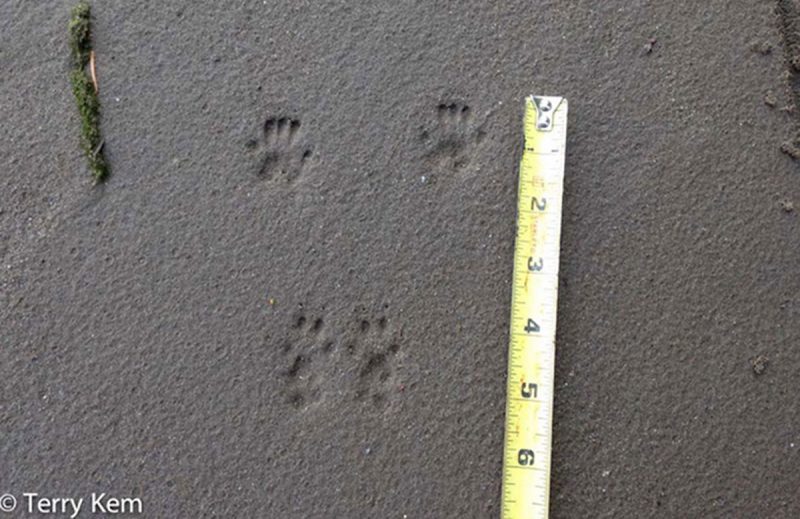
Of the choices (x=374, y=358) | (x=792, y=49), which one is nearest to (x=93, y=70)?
(x=374, y=358)

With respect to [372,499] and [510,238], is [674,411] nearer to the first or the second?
[510,238]


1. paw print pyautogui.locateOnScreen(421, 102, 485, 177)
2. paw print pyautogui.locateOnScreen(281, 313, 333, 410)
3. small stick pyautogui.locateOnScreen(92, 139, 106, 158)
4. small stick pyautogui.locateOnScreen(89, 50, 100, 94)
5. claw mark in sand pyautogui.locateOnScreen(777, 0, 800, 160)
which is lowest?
paw print pyautogui.locateOnScreen(281, 313, 333, 410)

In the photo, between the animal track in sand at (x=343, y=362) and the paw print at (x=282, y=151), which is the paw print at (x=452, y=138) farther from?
the animal track in sand at (x=343, y=362)

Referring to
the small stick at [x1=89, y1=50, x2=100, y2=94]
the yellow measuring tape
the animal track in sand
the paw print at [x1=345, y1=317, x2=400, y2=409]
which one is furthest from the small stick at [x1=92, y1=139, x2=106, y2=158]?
the yellow measuring tape

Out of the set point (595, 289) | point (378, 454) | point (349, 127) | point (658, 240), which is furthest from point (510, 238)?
point (378, 454)

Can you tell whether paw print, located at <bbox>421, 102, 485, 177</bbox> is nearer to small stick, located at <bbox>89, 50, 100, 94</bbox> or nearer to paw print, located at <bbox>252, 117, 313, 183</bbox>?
paw print, located at <bbox>252, 117, 313, 183</bbox>

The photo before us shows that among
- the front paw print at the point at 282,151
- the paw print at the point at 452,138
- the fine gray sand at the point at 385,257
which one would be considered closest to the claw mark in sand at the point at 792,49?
the fine gray sand at the point at 385,257
